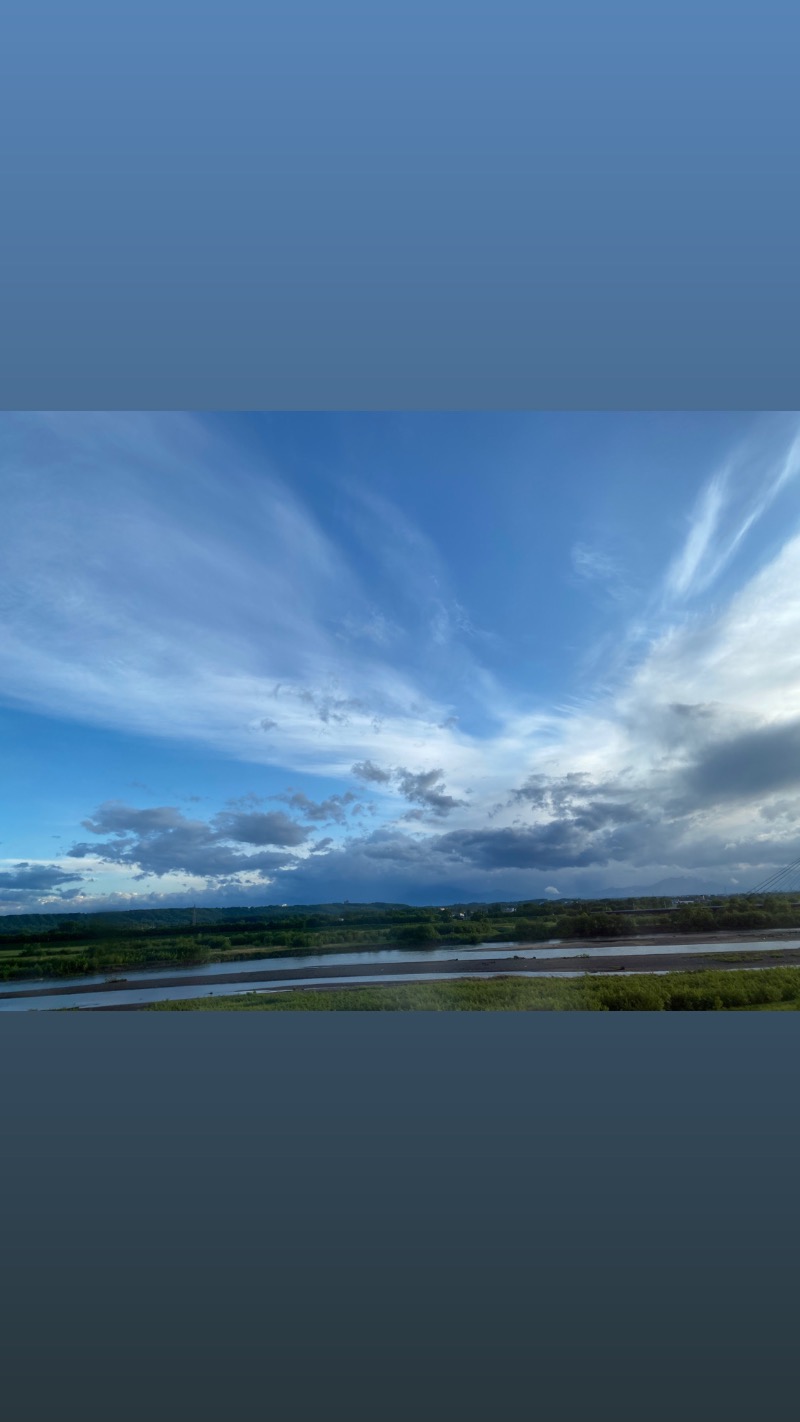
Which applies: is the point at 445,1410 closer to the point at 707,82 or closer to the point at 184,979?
the point at 707,82

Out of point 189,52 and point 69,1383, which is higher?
point 189,52

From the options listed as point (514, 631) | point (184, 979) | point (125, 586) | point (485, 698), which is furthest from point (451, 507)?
point (184, 979)

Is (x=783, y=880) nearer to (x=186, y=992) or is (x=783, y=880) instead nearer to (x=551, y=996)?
(x=551, y=996)

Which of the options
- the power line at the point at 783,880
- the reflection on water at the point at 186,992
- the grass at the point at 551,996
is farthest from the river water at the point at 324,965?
the power line at the point at 783,880

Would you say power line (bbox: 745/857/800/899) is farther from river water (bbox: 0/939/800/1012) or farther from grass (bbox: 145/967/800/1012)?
grass (bbox: 145/967/800/1012)

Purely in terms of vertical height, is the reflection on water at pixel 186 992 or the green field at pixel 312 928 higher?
the green field at pixel 312 928

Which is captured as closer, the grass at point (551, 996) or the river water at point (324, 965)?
the grass at point (551, 996)

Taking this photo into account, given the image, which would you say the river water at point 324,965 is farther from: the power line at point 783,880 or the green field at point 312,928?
the power line at point 783,880
